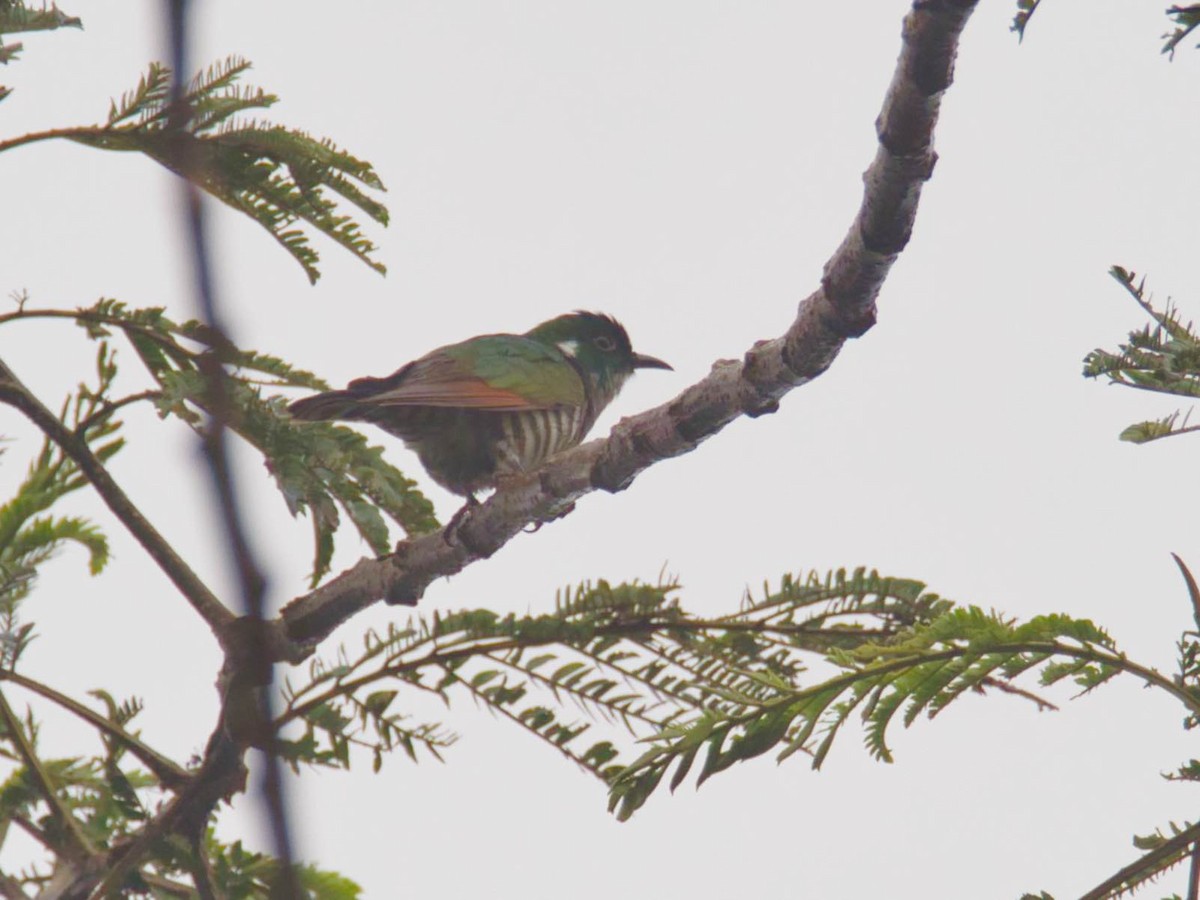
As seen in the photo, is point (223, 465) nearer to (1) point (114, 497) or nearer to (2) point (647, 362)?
(1) point (114, 497)

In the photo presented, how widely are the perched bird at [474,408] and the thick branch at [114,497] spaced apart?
1709 millimetres

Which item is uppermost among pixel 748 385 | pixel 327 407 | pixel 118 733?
pixel 327 407

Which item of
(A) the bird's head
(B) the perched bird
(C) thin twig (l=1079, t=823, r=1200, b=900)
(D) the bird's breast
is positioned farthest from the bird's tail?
(C) thin twig (l=1079, t=823, r=1200, b=900)

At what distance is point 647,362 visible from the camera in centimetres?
794

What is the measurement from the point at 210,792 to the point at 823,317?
1.82 m

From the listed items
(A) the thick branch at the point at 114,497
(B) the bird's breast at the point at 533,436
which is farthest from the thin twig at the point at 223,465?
(B) the bird's breast at the point at 533,436

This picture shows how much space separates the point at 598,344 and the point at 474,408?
1.95m

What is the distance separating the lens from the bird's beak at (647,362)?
309 inches

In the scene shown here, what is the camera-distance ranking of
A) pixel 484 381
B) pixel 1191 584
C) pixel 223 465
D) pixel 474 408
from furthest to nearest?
1. pixel 484 381
2. pixel 474 408
3. pixel 1191 584
4. pixel 223 465

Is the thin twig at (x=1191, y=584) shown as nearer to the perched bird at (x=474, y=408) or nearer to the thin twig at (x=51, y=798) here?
the thin twig at (x=51, y=798)

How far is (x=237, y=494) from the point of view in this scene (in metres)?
0.84

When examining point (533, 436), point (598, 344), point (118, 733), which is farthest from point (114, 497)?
point (598, 344)

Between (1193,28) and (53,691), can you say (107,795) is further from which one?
(1193,28)

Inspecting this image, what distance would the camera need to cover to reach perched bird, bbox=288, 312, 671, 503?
563cm
